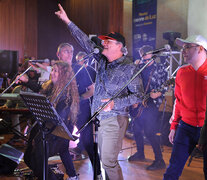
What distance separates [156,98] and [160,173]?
3.72 ft

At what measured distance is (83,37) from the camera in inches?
117

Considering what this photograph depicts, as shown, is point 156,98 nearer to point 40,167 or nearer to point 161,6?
point 40,167

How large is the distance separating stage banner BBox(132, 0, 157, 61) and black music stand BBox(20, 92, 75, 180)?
6.33 meters

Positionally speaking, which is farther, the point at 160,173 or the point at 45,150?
the point at 160,173

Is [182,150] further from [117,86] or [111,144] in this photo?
[117,86]

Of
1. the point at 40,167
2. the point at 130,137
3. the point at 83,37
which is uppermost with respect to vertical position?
the point at 83,37

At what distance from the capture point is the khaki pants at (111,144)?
2.43 metres

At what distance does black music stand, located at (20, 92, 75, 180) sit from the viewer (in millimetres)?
2096

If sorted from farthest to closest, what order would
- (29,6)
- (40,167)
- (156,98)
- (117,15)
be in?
1. (29,6)
2. (117,15)
3. (156,98)
4. (40,167)

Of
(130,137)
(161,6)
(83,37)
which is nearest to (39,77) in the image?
(130,137)

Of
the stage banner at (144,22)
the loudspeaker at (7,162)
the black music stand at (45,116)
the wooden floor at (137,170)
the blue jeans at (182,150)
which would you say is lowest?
the wooden floor at (137,170)

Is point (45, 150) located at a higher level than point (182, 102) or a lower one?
lower

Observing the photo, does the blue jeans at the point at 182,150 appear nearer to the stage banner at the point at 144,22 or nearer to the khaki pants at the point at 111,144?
the khaki pants at the point at 111,144

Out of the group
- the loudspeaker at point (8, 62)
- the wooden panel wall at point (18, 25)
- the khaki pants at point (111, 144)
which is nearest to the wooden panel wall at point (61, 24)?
the wooden panel wall at point (18, 25)
